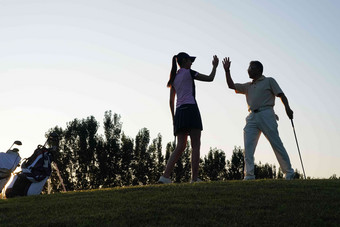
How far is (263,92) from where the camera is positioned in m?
10.2

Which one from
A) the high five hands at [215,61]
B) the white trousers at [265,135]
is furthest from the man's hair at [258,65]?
the high five hands at [215,61]

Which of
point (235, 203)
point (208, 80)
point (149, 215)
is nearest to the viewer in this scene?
point (149, 215)

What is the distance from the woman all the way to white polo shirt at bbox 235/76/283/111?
1.55 meters

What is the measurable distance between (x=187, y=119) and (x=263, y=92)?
225 centimetres

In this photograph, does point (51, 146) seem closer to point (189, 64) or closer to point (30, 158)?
point (30, 158)

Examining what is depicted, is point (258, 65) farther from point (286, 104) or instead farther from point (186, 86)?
point (186, 86)

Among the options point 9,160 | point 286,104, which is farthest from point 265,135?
point 9,160

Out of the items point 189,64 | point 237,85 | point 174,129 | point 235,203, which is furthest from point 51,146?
point 235,203

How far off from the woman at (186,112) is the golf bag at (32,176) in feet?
10.8

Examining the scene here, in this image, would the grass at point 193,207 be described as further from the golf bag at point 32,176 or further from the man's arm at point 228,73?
the man's arm at point 228,73

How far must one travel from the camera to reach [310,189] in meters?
8.31

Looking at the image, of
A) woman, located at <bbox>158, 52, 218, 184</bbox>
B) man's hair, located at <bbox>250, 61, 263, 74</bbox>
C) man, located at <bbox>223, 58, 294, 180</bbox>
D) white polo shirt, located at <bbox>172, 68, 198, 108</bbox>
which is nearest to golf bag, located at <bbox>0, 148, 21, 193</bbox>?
woman, located at <bbox>158, 52, 218, 184</bbox>

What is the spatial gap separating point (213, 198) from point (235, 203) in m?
0.57

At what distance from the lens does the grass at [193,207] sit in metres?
6.32
